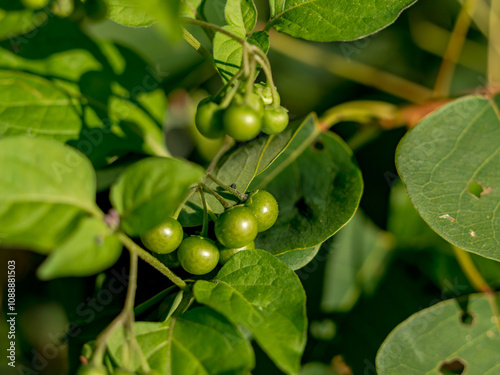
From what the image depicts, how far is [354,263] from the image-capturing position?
2.68 m

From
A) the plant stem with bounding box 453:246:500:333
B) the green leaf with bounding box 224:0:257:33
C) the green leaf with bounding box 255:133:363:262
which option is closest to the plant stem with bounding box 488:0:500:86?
the plant stem with bounding box 453:246:500:333

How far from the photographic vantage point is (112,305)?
189cm

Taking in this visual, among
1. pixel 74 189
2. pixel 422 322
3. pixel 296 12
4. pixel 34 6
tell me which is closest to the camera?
pixel 74 189

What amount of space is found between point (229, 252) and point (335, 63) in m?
1.71

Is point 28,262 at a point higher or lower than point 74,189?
lower

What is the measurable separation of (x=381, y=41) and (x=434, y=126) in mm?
1286

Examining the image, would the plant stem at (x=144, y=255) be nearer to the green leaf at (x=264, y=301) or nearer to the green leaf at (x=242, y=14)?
the green leaf at (x=264, y=301)

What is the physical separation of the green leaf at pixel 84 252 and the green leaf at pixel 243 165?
0.47 m

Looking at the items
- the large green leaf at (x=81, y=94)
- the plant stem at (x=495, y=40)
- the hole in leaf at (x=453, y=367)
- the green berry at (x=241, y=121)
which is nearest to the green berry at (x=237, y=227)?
the green berry at (x=241, y=121)

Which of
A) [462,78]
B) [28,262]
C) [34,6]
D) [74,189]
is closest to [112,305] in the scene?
[28,262]

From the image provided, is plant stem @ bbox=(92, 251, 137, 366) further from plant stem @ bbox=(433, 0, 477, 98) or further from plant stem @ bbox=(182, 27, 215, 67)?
plant stem @ bbox=(433, 0, 477, 98)

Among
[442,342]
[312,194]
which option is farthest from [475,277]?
[312,194]

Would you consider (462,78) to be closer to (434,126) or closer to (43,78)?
(434,126)

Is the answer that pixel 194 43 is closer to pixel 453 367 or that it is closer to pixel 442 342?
pixel 442 342
